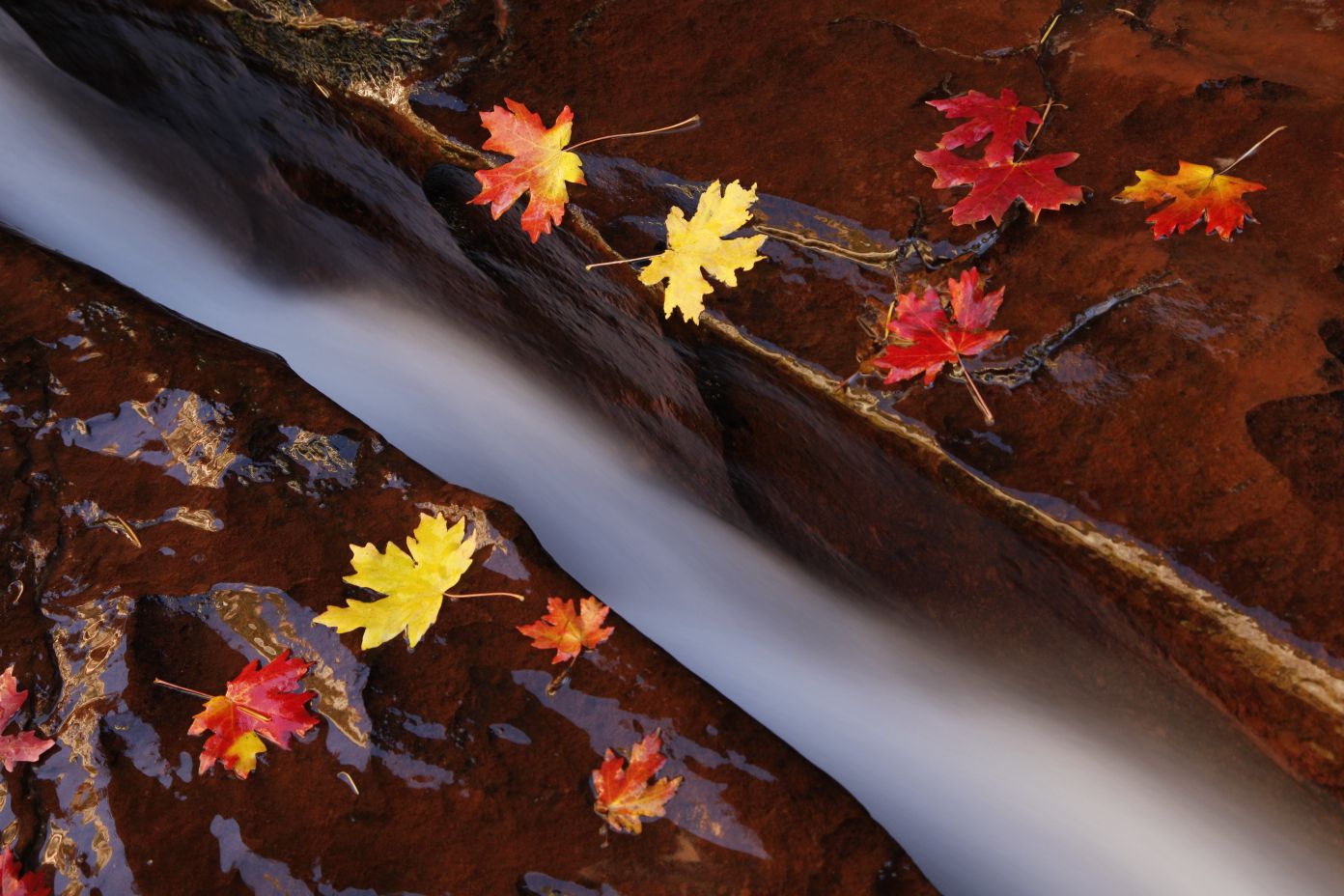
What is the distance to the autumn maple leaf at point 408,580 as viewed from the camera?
193cm

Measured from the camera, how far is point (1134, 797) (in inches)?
76.1

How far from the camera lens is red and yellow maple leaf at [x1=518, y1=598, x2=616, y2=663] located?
194cm

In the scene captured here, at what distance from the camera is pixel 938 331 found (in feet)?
6.81

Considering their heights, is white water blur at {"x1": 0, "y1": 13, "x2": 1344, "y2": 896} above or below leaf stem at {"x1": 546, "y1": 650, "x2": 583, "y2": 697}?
above

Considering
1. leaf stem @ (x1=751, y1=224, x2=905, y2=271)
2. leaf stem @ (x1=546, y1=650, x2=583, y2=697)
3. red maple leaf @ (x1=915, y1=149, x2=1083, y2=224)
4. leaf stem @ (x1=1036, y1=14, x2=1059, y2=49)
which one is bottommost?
leaf stem @ (x1=546, y1=650, x2=583, y2=697)

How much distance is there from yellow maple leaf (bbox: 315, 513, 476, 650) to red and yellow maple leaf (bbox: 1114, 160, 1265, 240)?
179cm

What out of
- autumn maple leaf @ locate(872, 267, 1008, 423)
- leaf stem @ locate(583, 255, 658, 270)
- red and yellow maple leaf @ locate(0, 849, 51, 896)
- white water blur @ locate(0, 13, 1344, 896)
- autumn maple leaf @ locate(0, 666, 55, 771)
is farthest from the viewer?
leaf stem @ locate(583, 255, 658, 270)

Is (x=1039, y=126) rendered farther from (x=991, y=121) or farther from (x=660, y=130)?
(x=660, y=130)

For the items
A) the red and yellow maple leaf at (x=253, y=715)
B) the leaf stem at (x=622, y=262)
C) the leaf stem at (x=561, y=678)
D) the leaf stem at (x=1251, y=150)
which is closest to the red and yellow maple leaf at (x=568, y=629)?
the leaf stem at (x=561, y=678)

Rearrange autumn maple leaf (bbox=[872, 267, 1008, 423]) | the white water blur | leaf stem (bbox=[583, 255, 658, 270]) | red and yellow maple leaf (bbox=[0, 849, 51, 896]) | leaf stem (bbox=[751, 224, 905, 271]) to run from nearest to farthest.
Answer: red and yellow maple leaf (bbox=[0, 849, 51, 896]), the white water blur, autumn maple leaf (bbox=[872, 267, 1008, 423]), leaf stem (bbox=[751, 224, 905, 271]), leaf stem (bbox=[583, 255, 658, 270])

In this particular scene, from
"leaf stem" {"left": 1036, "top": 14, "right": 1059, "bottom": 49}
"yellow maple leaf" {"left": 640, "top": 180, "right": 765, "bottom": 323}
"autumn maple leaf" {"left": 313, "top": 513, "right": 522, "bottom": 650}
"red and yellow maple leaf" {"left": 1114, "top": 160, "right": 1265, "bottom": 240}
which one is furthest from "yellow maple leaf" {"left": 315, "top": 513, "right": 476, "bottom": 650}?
"leaf stem" {"left": 1036, "top": 14, "right": 1059, "bottom": 49}

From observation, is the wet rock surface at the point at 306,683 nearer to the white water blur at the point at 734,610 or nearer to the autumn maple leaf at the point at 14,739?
the autumn maple leaf at the point at 14,739

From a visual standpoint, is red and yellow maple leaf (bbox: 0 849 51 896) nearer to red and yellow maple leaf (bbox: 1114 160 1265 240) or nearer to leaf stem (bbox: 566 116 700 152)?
leaf stem (bbox: 566 116 700 152)

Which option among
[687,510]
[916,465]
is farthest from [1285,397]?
[687,510]
